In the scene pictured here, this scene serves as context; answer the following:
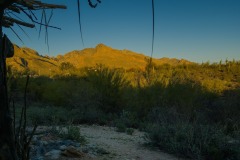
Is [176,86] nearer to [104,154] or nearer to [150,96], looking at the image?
[150,96]

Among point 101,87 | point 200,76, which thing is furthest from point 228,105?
point 200,76

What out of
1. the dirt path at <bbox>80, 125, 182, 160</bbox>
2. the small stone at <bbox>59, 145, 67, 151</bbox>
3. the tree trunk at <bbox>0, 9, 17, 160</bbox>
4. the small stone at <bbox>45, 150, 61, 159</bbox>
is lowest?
the dirt path at <bbox>80, 125, 182, 160</bbox>

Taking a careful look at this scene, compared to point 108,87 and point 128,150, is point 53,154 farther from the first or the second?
point 108,87

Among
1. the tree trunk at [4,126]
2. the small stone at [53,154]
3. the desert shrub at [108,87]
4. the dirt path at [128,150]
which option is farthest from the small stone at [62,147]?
the desert shrub at [108,87]

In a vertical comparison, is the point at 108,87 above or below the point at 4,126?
below

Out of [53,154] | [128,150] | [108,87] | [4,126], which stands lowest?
[128,150]

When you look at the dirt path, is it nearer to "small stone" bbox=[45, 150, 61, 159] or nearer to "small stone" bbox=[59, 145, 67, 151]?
"small stone" bbox=[59, 145, 67, 151]

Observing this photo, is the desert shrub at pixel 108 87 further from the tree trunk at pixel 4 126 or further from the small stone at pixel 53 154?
the tree trunk at pixel 4 126

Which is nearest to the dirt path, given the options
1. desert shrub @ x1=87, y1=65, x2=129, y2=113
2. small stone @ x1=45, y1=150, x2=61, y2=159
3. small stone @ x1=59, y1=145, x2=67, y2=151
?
small stone @ x1=59, y1=145, x2=67, y2=151

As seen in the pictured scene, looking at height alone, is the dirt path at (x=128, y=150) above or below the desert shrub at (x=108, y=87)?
below

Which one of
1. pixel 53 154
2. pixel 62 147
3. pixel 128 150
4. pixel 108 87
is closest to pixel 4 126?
pixel 53 154

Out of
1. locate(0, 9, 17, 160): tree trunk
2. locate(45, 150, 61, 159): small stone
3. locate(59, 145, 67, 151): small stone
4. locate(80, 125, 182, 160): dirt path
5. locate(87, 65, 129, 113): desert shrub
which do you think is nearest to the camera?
locate(0, 9, 17, 160): tree trunk

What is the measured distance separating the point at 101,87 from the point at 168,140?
832 cm

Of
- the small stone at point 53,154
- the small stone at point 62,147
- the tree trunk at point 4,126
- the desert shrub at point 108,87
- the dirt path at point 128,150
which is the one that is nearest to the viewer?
the tree trunk at point 4,126
